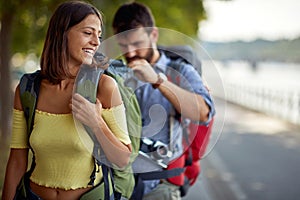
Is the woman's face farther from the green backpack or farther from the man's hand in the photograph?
the man's hand

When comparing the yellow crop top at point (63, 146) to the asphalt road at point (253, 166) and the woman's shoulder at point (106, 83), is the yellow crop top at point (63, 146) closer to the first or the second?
the woman's shoulder at point (106, 83)

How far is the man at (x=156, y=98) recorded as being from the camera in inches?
95.2

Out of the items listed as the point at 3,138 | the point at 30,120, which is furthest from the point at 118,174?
the point at 3,138

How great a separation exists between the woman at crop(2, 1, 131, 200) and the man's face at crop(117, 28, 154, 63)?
56cm

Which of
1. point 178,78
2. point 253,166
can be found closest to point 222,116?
point 178,78

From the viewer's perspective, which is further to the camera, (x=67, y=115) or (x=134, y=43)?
(x=134, y=43)

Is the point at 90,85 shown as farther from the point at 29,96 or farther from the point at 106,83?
the point at 29,96

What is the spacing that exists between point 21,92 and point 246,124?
14.0 meters

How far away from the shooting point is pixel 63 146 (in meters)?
1.82

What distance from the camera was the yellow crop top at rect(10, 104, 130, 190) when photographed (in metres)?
1.82

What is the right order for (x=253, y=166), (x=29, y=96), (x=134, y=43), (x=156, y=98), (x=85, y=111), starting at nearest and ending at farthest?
(x=85, y=111) < (x=29, y=96) < (x=134, y=43) < (x=156, y=98) < (x=253, y=166)

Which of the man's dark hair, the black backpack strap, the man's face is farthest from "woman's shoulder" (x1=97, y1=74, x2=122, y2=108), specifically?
the man's dark hair

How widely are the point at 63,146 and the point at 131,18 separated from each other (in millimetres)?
975

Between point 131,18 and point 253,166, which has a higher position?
point 131,18
